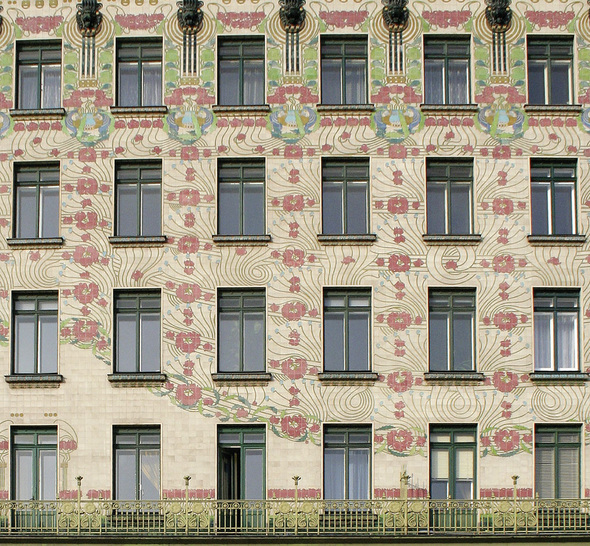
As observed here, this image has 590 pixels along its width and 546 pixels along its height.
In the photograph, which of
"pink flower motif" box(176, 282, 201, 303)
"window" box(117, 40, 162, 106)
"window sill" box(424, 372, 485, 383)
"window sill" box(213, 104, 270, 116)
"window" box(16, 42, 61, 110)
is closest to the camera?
"window sill" box(424, 372, 485, 383)

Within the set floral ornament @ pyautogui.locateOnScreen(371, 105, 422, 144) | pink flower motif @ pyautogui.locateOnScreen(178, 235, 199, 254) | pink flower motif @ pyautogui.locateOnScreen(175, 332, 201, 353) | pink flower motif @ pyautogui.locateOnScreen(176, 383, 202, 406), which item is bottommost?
pink flower motif @ pyautogui.locateOnScreen(176, 383, 202, 406)

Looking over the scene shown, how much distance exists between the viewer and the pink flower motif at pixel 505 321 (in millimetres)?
32938

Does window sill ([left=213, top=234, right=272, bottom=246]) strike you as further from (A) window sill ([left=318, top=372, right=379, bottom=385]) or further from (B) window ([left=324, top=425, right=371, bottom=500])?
(B) window ([left=324, top=425, right=371, bottom=500])

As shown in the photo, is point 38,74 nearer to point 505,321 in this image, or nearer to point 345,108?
point 345,108

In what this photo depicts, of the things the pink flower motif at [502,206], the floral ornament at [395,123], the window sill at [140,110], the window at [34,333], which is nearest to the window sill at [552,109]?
the pink flower motif at [502,206]

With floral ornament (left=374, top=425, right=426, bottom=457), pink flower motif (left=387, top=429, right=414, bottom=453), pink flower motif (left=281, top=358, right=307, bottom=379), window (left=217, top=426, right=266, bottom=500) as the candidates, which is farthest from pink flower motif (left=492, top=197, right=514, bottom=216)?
window (left=217, top=426, right=266, bottom=500)

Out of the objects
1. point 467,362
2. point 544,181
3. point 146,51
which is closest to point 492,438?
point 467,362

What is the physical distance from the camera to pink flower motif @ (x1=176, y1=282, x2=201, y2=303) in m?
33.2

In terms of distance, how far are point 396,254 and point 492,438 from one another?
551cm

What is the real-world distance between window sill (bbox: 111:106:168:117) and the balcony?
10649mm

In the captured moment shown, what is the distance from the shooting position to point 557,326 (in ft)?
109

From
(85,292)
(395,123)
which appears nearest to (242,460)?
(85,292)

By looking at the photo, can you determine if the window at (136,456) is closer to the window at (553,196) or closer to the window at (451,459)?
the window at (451,459)

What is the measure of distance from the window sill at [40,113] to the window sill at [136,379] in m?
7.45
